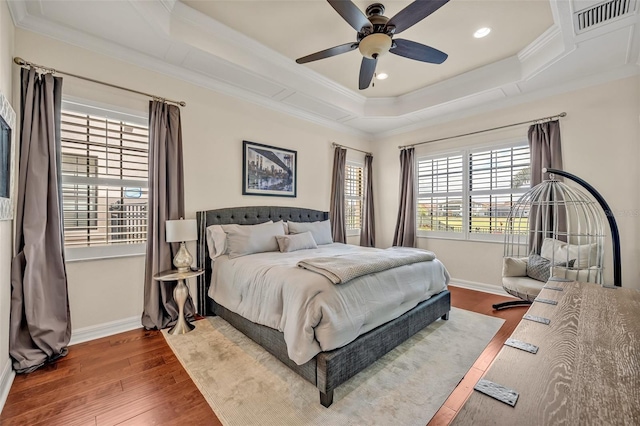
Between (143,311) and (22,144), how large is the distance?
72.2 inches

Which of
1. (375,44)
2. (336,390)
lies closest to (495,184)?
(375,44)

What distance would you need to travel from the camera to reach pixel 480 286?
4305 mm

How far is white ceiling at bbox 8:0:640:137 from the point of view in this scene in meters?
2.47

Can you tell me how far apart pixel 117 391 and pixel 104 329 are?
1.09 meters

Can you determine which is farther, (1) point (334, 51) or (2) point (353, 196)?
(2) point (353, 196)

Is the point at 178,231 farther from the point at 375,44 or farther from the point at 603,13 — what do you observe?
the point at 603,13

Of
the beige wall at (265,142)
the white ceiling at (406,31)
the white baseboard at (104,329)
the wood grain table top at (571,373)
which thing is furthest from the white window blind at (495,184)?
the white baseboard at (104,329)

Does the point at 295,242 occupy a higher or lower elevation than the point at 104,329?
higher

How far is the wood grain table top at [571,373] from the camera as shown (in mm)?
637

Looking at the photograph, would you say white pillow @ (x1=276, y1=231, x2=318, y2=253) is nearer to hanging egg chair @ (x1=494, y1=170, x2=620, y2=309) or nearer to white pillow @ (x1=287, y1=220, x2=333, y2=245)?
white pillow @ (x1=287, y1=220, x2=333, y2=245)

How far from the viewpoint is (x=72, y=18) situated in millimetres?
2395

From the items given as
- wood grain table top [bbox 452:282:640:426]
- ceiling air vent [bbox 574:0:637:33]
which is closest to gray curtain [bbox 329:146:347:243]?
ceiling air vent [bbox 574:0:637:33]

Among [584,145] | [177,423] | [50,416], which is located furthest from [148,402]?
[584,145]

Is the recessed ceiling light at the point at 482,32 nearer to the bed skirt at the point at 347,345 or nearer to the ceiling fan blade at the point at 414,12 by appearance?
the ceiling fan blade at the point at 414,12
